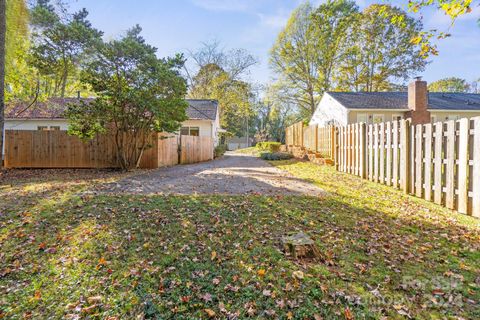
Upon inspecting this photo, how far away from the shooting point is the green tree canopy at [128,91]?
381 inches

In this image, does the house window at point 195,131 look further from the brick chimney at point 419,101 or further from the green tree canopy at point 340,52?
the green tree canopy at point 340,52

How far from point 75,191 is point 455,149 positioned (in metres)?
8.68

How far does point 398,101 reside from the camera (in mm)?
21484

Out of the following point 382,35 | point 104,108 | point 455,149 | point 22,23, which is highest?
point 382,35

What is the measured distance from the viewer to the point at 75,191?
21.5 feet

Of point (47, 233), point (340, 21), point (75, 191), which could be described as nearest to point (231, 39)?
point (340, 21)

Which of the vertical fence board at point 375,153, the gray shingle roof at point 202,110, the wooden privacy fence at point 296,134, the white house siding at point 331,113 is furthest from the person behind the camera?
the gray shingle roof at point 202,110

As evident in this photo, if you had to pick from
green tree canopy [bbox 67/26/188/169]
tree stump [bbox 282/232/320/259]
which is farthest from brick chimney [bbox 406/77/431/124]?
tree stump [bbox 282/232/320/259]

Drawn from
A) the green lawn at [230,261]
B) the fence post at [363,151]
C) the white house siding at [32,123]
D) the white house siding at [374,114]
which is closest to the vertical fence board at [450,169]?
the green lawn at [230,261]

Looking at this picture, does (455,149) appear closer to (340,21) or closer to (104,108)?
(104,108)

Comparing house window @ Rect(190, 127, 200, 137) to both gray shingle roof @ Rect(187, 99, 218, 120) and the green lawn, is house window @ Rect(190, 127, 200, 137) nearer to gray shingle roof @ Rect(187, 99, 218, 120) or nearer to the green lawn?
gray shingle roof @ Rect(187, 99, 218, 120)

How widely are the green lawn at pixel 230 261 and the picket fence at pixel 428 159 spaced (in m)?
0.51

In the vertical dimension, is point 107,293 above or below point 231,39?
below

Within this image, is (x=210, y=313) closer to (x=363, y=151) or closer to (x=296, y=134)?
(x=363, y=151)
